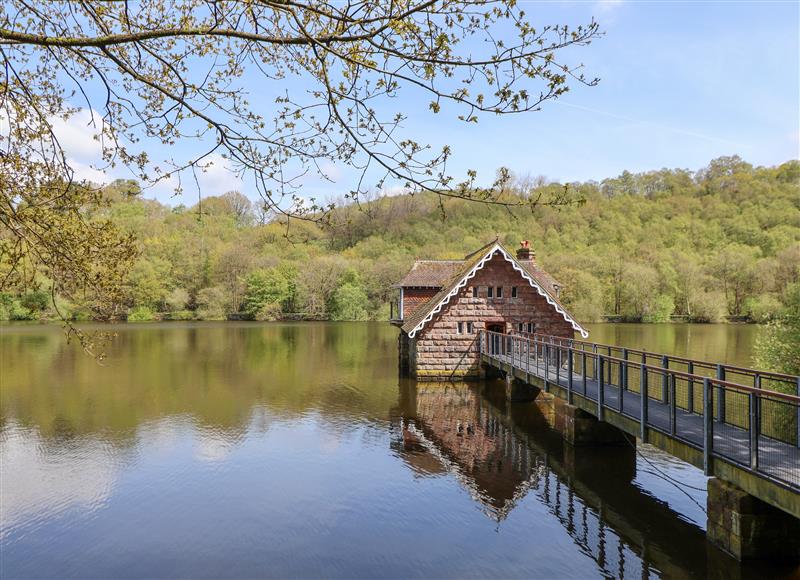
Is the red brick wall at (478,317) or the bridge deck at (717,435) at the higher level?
the red brick wall at (478,317)

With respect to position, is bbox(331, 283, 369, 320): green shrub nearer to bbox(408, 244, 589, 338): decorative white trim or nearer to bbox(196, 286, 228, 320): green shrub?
bbox(196, 286, 228, 320): green shrub

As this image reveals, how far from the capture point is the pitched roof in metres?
31.3

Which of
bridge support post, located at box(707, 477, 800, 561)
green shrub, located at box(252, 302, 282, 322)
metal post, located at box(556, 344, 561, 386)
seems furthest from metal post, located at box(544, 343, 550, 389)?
green shrub, located at box(252, 302, 282, 322)

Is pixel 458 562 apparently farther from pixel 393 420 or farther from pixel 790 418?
pixel 393 420

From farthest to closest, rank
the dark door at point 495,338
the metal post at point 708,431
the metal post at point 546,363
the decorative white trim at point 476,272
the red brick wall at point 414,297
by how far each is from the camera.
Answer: the red brick wall at point 414,297, the decorative white trim at point 476,272, the dark door at point 495,338, the metal post at point 546,363, the metal post at point 708,431

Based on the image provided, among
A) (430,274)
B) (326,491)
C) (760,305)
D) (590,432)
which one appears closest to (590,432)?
(590,432)

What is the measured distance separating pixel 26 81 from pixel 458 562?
9.15 metres

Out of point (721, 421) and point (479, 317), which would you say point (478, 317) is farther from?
point (721, 421)

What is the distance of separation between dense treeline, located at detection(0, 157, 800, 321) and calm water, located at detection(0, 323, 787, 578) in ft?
147

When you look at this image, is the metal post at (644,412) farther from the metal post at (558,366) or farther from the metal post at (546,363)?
the metal post at (546,363)

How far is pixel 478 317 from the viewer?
2655 centimetres

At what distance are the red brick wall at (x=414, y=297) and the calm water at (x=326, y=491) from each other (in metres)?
7.58

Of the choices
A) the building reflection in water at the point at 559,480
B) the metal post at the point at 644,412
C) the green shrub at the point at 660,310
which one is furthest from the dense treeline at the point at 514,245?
the metal post at the point at 644,412

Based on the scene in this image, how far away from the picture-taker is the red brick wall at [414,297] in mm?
31469
